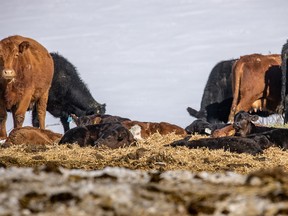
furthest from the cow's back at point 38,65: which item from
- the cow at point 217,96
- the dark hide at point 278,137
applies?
the dark hide at point 278,137

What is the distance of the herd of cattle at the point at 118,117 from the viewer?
14.8m

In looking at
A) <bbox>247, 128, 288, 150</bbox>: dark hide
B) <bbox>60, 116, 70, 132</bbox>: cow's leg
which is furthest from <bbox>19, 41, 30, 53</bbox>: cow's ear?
<bbox>60, 116, 70, 132</bbox>: cow's leg

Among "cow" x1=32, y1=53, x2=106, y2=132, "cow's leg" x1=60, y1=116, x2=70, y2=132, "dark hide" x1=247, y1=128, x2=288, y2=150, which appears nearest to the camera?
"dark hide" x1=247, y1=128, x2=288, y2=150

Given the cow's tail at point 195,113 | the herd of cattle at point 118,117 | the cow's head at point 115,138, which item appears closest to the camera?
the cow's head at point 115,138

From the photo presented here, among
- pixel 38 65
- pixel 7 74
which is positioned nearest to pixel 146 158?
pixel 7 74

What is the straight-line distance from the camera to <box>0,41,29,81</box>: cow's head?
18.8 metres

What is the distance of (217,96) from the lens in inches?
1079

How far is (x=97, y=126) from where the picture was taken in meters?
15.5

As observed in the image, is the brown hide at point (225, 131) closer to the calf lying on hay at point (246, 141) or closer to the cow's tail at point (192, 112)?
the calf lying on hay at point (246, 141)

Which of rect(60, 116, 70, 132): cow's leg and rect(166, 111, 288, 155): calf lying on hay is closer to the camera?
rect(166, 111, 288, 155): calf lying on hay

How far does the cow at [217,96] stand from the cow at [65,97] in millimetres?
3648

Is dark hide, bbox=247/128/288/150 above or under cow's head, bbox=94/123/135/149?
under

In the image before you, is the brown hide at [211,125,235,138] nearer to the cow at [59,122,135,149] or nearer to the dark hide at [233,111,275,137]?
the dark hide at [233,111,275,137]

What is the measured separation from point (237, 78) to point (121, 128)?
11.0m
